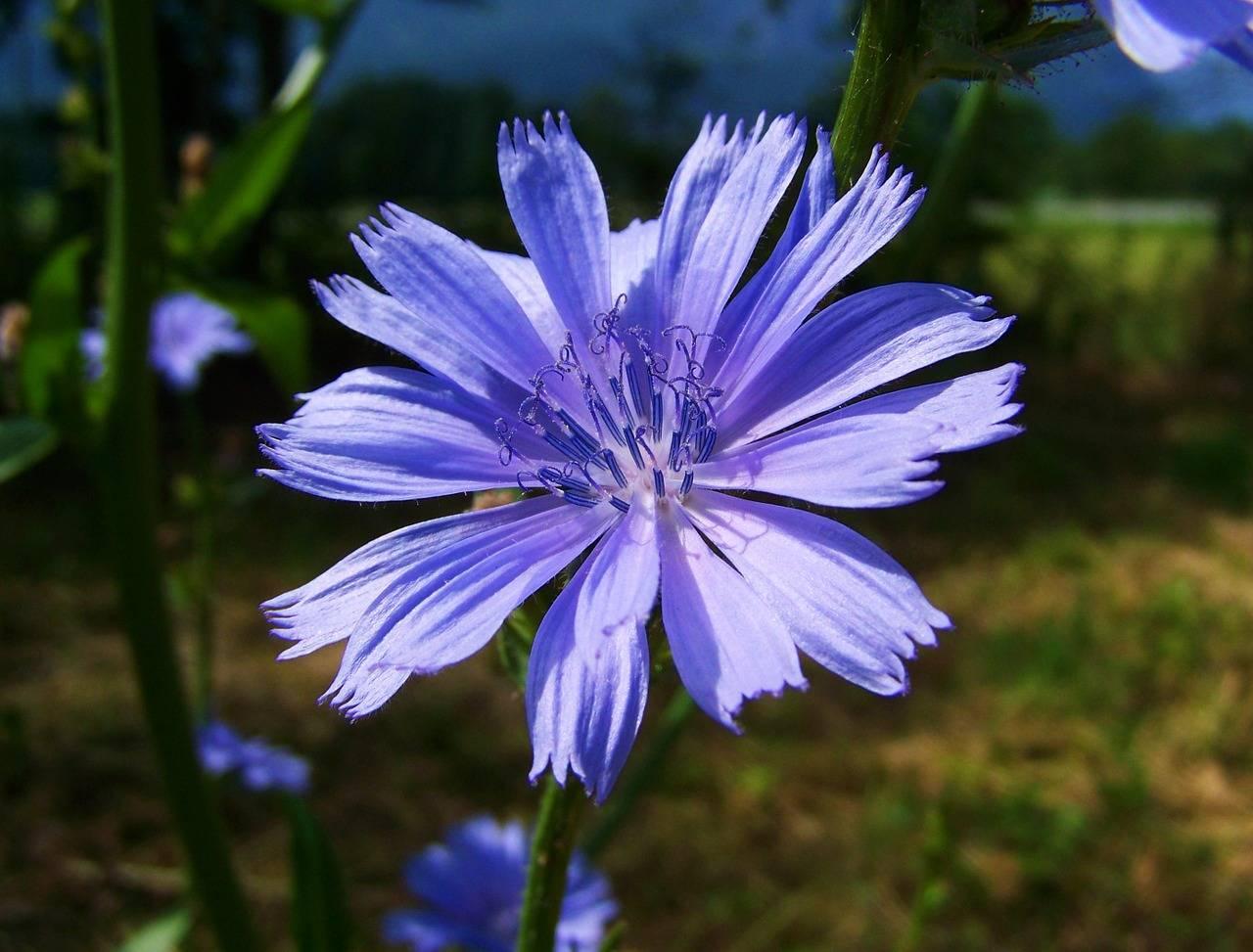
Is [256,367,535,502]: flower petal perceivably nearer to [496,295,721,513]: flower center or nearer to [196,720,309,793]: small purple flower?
[496,295,721,513]: flower center

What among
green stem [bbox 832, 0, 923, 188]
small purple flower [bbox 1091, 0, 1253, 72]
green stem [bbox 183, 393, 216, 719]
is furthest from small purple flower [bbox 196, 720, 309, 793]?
small purple flower [bbox 1091, 0, 1253, 72]

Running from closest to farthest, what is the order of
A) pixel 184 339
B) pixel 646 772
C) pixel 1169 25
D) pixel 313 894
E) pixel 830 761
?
pixel 1169 25, pixel 313 894, pixel 646 772, pixel 184 339, pixel 830 761

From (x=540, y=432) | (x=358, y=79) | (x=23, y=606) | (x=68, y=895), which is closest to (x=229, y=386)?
(x=23, y=606)

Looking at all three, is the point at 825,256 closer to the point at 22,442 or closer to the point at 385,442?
the point at 385,442

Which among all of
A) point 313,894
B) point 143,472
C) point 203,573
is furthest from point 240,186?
point 313,894

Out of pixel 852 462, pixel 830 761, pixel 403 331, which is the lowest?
pixel 830 761
